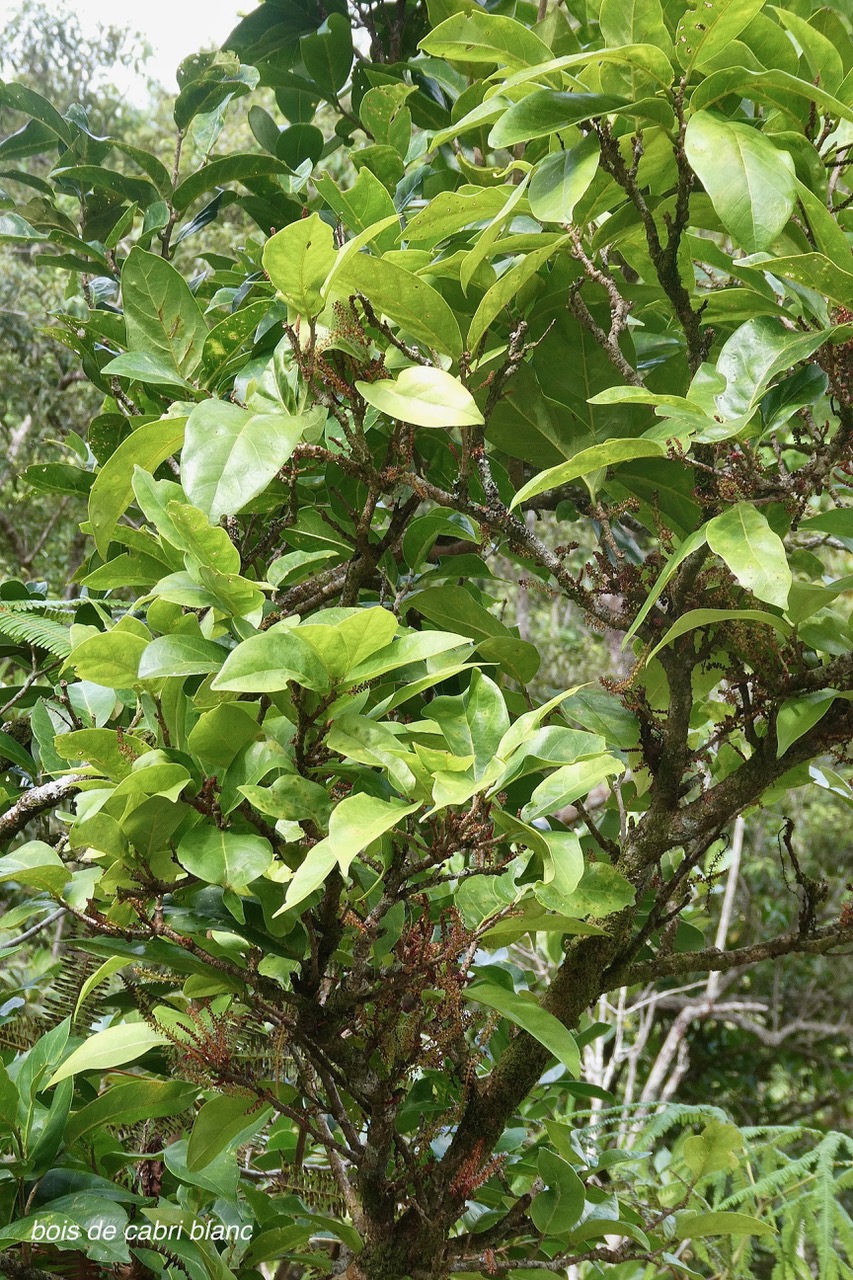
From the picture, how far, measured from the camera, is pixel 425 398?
1.71 feet

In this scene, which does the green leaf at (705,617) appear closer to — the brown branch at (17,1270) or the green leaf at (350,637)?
the green leaf at (350,637)

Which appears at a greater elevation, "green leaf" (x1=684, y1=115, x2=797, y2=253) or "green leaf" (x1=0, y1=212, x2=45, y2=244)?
"green leaf" (x1=0, y1=212, x2=45, y2=244)

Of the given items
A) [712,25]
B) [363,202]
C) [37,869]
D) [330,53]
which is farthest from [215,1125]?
[330,53]

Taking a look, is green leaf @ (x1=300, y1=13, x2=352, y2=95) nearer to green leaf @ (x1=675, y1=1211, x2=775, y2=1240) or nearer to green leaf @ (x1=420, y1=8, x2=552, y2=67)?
green leaf @ (x1=420, y1=8, x2=552, y2=67)

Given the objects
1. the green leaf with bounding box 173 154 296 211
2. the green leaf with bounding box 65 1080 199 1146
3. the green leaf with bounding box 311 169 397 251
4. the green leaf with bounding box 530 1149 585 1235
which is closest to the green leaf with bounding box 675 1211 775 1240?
the green leaf with bounding box 530 1149 585 1235

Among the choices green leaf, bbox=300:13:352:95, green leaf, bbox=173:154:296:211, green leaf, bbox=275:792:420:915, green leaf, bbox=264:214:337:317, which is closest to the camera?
green leaf, bbox=275:792:420:915

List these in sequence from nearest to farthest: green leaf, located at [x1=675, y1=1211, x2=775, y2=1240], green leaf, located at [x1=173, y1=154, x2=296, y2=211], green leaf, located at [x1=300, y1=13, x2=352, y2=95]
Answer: green leaf, located at [x1=675, y1=1211, x2=775, y2=1240], green leaf, located at [x1=173, y1=154, x2=296, y2=211], green leaf, located at [x1=300, y1=13, x2=352, y2=95]

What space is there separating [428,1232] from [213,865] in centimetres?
35

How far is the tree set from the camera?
19.5 inches

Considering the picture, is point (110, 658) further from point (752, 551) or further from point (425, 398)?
point (752, 551)

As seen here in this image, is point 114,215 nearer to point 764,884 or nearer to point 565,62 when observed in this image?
point 565,62

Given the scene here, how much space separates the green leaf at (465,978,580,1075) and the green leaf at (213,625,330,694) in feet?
0.71

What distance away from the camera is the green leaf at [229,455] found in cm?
49

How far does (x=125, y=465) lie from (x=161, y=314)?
15cm
